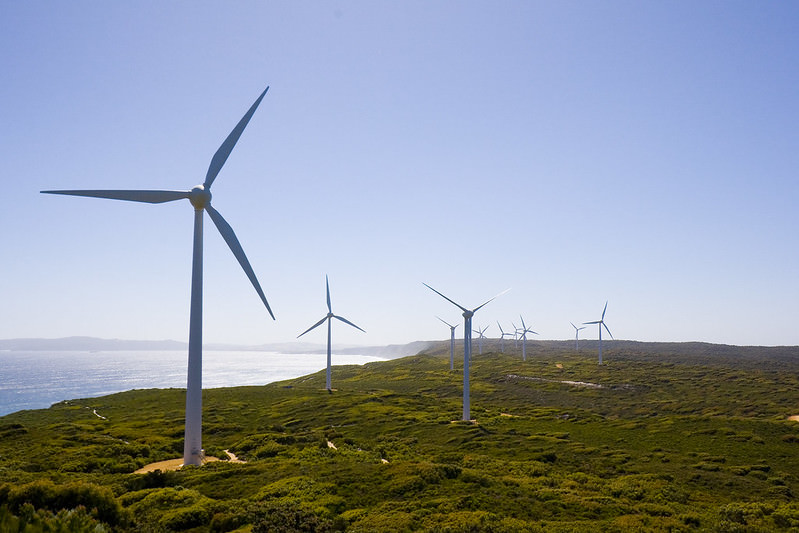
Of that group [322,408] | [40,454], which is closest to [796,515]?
[40,454]

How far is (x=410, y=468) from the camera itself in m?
31.4

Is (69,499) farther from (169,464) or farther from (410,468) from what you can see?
(169,464)

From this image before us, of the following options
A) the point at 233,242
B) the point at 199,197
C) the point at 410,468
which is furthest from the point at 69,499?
the point at 199,197

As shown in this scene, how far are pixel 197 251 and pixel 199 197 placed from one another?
4.77 metres

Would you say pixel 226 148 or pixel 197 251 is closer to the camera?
pixel 197 251

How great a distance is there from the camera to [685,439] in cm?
5488

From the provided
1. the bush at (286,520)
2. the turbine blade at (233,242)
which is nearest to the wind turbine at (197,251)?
the turbine blade at (233,242)

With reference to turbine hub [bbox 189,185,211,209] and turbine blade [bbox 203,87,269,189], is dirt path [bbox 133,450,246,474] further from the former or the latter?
turbine blade [bbox 203,87,269,189]

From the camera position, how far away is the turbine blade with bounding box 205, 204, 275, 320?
39.7 metres

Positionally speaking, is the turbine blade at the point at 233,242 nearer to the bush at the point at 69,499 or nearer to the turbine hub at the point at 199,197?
the turbine hub at the point at 199,197

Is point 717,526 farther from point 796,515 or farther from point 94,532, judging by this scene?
point 94,532

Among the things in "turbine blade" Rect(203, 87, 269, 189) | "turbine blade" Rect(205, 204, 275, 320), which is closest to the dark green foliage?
"turbine blade" Rect(205, 204, 275, 320)

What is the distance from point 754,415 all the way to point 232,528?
8806 centimetres

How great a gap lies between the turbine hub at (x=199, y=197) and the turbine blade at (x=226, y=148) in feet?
4.67
